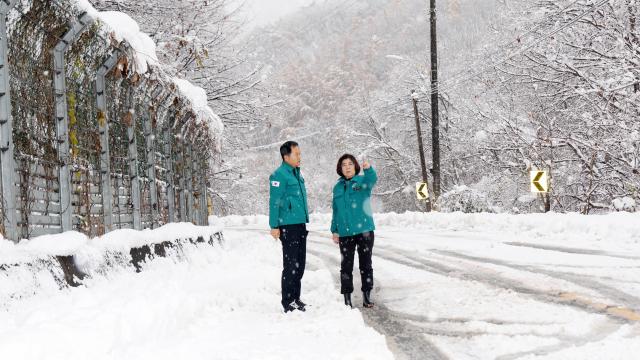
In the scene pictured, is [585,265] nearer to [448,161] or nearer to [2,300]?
[2,300]

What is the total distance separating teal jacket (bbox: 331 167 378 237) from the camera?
22.8ft

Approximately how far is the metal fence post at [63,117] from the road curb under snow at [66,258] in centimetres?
41

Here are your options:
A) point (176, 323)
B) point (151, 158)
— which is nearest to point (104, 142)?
point (151, 158)

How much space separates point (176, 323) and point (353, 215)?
2.33 meters

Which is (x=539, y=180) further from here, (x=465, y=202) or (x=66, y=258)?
(x=66, y=258)

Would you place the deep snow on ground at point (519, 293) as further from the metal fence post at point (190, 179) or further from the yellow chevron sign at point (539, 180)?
the yellow chevron sign at point (539, 180)

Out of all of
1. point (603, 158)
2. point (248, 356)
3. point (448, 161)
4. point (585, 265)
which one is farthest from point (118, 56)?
point (448, 161)

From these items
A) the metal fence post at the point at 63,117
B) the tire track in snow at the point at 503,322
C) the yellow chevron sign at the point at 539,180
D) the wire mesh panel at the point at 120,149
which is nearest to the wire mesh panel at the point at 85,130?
the metal fence post at the point at 63,117

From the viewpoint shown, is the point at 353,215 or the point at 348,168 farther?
the point at 348,168

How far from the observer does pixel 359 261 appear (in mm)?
6977

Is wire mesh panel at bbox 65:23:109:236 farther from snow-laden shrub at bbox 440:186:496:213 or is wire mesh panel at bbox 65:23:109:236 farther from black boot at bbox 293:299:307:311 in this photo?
snow-laden shrub at bbox 440:186:496:213

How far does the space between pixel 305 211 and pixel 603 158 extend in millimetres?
18316

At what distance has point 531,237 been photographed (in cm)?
1445

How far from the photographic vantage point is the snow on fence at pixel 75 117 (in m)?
5.93
